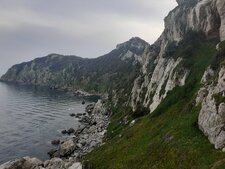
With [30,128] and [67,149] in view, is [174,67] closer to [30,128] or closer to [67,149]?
[67,149]

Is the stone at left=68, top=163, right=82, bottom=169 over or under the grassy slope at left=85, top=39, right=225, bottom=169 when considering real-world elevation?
under

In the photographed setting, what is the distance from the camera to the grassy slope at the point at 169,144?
136ft

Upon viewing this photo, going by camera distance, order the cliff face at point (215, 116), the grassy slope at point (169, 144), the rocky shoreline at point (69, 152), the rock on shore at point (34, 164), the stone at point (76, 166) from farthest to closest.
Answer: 1. the rocky shoreline at point (69, 152)
2. the rock on shore at point (34, 164)
3. the stone at point (76, 166)
4. the cliff face at point (215, 116)
5. the grassy slope at point (169, 144)

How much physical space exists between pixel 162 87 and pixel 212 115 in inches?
1936

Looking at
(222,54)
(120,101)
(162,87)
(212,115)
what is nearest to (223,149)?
(212,115)

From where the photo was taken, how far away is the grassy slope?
4153 centimetres

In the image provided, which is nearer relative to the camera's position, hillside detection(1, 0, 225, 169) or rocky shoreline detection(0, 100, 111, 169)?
hillside detection(1, 0, 225, 169)

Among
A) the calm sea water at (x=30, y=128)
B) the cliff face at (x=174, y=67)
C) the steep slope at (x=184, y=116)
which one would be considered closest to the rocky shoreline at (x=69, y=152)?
the calm sea water at (x=30, y=128)

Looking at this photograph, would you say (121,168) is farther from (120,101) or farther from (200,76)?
(120,101)

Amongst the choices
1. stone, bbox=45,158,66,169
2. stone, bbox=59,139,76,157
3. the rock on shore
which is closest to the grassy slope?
stone, bbox=45,158,66,169

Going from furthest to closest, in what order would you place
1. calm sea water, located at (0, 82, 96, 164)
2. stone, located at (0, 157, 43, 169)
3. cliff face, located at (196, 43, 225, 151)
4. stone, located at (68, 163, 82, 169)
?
1. calm sea water, located at (0, 82, 96, 164)
2. stone, located at (0, 157, 43, 169)
3. stone, located at (68, 163, 82, 169)
4. cliff face, located at (196, 43, 225, 151)

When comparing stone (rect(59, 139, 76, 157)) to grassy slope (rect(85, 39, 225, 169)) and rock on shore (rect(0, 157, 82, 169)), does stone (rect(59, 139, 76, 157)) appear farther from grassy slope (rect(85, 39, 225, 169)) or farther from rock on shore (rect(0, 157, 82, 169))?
grassy slope (rect(85, 39, 225, 169))

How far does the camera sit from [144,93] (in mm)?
114812

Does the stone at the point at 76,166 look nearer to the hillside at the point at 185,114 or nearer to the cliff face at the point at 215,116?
the hillside at the point at 185,114
